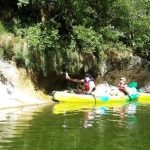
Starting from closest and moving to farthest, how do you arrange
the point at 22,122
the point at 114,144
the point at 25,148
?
1. the point at 25,148
2. the point at 114,144
3. the point at 22,122

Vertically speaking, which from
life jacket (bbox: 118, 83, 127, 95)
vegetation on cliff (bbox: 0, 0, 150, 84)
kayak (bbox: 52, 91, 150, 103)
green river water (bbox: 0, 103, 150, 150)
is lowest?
green river water (bbox: 0, 103, 150, 150)

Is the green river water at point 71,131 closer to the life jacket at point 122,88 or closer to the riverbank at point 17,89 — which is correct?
the riverbank at point 17,89

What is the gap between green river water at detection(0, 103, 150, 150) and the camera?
10.2m

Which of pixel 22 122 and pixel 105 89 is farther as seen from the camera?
pixel 105 89

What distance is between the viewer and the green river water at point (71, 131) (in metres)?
10.2

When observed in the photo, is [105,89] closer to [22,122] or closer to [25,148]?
[22,122]

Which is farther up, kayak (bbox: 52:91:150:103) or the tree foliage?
the tree foliage

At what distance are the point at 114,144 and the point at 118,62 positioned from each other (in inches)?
649


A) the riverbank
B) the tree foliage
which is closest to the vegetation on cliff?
the tree foliage

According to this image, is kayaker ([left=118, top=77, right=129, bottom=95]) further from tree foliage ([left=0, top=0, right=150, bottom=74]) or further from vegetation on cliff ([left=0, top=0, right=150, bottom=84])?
tree foliage ([left=0, top=0, right=150, bottom=74])

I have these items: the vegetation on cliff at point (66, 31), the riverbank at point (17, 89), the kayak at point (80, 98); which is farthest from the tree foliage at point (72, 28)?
the kayak at point (80, 98)

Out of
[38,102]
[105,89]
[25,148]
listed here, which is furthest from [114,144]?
[105,89]

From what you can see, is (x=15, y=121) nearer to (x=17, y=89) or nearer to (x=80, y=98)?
(x=17, y=89)

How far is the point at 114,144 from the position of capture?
10.4 meters
